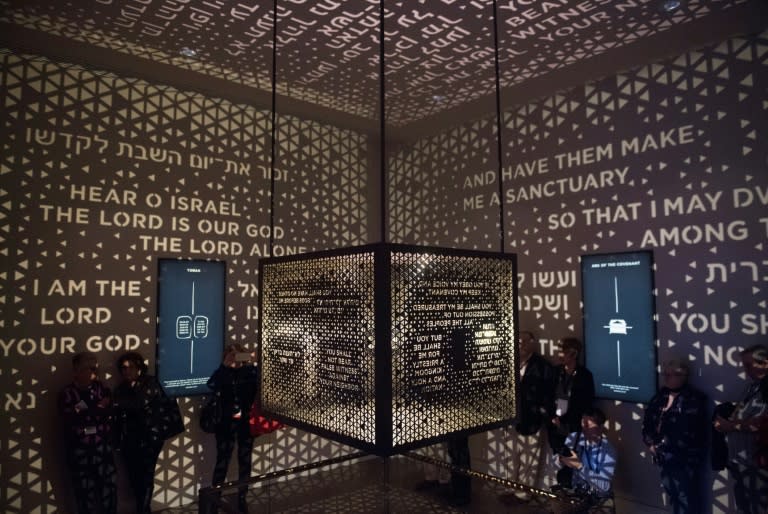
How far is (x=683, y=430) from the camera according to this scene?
4.03 meters

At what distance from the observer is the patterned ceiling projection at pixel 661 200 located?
4.07 metres

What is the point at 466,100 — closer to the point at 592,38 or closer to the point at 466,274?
the point at 592,38

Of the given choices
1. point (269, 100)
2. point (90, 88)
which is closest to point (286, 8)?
point (269, 100)

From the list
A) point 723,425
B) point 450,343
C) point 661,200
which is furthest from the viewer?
point 661,200

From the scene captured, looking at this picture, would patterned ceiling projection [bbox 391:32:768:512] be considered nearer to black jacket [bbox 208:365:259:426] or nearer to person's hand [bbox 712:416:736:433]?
person's hand [bbox 712:416:736:433]

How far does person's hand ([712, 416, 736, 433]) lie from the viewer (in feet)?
12.4

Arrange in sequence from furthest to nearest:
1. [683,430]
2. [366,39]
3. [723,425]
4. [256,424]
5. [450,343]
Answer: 1. [256,424]
2. [366,39]
3. [683,430]
4. [723,425]
5. [450,343]

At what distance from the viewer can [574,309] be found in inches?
197

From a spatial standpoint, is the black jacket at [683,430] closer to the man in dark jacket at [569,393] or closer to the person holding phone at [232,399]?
the man in dark jacket at [569,393]

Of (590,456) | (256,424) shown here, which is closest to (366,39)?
(256,424)

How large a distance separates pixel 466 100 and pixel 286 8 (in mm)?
2354

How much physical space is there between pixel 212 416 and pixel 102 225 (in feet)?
6.55

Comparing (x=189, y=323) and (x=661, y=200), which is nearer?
(x=661, y=200)

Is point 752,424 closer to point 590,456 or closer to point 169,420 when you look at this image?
point 590,456
